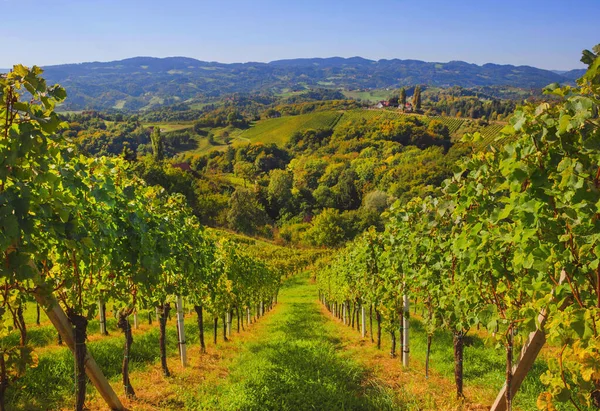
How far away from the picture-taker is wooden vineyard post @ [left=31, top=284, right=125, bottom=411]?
12.0 ft

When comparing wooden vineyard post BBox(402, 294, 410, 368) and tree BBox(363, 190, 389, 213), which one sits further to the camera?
tree BBox(363, 190, 389, 213)

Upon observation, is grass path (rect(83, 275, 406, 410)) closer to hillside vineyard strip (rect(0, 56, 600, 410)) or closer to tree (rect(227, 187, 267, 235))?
hillside vineyard strip (rect(0, 56, 600, 410))

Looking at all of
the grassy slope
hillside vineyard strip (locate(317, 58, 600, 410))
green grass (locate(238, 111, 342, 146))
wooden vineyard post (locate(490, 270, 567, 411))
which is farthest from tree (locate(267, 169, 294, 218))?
hillside vineyard strip (locate(317, 58, 600, 410))

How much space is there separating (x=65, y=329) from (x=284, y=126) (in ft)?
518

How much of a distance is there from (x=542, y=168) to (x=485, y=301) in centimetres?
291

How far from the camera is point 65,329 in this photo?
439 centimetres

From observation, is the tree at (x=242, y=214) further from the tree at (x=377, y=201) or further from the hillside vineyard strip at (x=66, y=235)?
the hillside vineyard strip at (x=66, y=235)

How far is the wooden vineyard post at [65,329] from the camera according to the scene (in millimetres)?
3666

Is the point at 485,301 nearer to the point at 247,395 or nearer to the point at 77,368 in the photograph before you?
the point at 247,395

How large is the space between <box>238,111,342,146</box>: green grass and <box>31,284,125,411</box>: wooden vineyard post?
138 meters

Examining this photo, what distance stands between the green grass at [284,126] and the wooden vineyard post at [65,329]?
452ft

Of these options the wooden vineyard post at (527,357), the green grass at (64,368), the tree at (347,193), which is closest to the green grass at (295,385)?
the green grass at (64,368)

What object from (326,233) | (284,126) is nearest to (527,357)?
(326,233)

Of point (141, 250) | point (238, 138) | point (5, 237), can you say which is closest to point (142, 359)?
point (141, 250)
